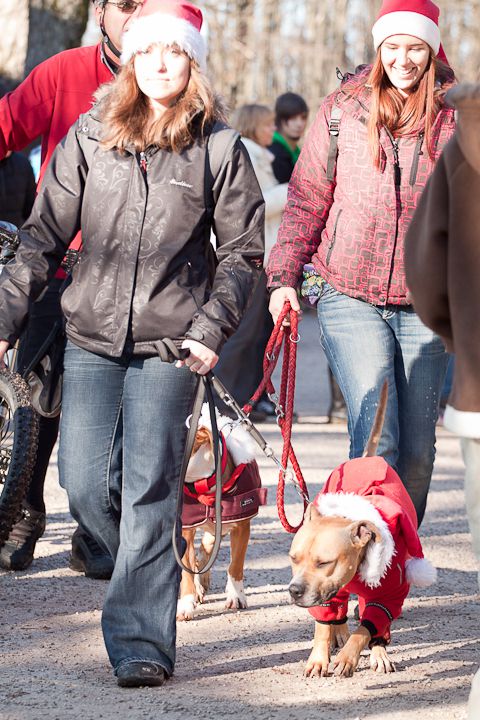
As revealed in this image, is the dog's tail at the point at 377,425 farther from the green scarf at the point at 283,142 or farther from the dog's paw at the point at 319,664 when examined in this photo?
the green scarf at the point at 283,142

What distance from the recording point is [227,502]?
502 centimetres

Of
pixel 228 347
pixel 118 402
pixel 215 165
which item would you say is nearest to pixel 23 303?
pixel 118 402

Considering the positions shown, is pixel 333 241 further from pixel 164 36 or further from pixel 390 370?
pixel 164 36

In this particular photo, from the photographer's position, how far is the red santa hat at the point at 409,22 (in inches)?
189

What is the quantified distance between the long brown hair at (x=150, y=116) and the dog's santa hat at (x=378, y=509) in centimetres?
128

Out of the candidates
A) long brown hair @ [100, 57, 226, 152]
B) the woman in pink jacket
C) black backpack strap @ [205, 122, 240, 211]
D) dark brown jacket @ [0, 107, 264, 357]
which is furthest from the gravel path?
long brown hair @ [100, 57, 226, 152]

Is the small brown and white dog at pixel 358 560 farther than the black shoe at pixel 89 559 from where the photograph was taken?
No

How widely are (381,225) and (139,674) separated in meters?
1.87

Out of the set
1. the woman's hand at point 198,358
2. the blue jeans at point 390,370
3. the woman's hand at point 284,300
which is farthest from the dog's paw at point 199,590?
the woman's hand at point 198,358

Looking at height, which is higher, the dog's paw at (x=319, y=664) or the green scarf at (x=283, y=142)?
the green scarf at (x=283, y=142)

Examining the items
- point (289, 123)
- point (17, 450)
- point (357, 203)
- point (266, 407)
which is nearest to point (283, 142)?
point (289, 123)

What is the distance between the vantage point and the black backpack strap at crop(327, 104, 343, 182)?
191 inches

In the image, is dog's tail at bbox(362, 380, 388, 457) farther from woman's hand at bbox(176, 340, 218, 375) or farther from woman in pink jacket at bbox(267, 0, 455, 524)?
woman's hand at bbox(176, 340, 218, 375)

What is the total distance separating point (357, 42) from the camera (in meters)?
25.9
